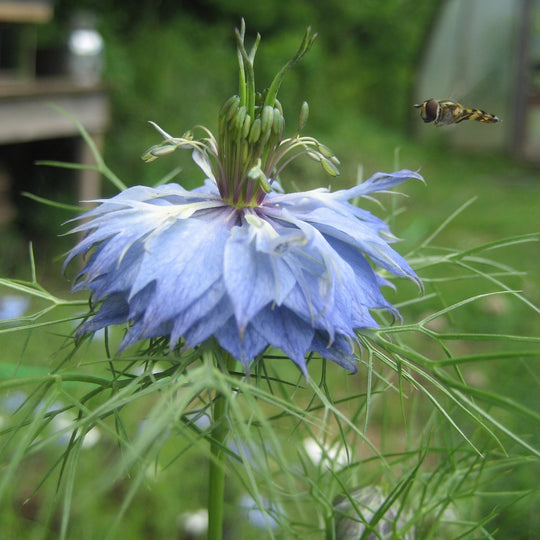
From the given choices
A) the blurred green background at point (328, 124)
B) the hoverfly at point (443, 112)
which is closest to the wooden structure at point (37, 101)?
the blurred green background at point (328, 124)

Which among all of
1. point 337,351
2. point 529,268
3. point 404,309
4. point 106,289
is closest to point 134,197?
point 106,289

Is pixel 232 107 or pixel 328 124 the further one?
pixel 328 124

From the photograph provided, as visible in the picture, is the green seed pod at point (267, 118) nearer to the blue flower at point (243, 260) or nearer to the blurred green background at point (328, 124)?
the blue flower at point (243, 260)

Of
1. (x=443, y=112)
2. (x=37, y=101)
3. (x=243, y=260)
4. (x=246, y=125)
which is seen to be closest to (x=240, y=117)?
(x=246, y=125)

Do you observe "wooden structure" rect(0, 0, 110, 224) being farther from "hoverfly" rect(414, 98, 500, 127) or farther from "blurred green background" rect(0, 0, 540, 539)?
"hoverfly" rect(414, 98, 500, 127)

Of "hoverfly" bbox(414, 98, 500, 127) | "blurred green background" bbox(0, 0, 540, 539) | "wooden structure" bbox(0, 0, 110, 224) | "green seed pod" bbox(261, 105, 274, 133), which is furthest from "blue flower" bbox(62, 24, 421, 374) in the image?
"wooden structure" bbox(0, 0, 110, 224)

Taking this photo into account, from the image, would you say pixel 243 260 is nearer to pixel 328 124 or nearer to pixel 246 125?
pixel 246 125
